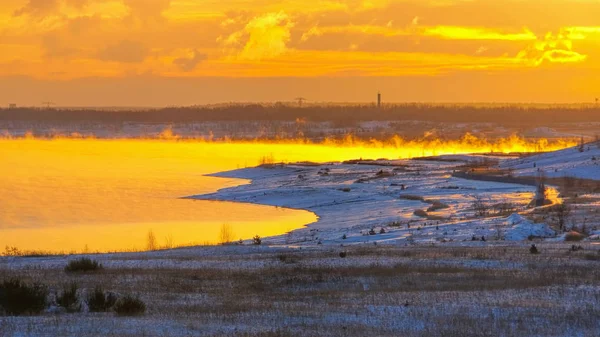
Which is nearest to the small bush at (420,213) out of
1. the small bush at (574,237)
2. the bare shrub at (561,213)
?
the bare shrub at (561,213)

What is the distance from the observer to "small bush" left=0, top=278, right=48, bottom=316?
15672 millimetres

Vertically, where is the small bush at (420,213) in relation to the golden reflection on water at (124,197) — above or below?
above

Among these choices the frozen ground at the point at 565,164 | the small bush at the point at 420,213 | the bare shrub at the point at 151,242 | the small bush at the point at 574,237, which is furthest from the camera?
the frozen ground at the point at 565,164

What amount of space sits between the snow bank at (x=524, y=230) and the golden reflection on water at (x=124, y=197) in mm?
12696

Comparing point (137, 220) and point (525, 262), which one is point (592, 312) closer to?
point (525, 262)

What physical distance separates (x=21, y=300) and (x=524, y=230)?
20.0m

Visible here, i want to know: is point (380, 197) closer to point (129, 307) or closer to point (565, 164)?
point (565, 164)

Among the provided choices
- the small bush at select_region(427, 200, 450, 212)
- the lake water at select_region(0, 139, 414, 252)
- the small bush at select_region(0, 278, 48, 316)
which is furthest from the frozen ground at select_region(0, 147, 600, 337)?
the lake water at select_region(0, 139, 414, 252)

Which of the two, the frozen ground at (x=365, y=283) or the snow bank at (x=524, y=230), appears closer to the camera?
the frozen ground at (x=365, y=283)

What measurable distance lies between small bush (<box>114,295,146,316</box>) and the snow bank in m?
17.7

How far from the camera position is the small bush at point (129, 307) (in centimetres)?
1541

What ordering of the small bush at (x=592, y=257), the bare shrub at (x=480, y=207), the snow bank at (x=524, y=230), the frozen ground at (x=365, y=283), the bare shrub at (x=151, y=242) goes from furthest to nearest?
the bare shrub at (x=480, y=207) < the bare shrub at (x=151, y=242) < the snow bank at (x=524, y=230) < the small bush at (x=592, y=257) < the frozen ground at (x=365, y=283)

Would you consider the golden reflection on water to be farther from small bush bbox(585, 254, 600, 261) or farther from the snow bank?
small bush bbox(585, 254, 600, 261)

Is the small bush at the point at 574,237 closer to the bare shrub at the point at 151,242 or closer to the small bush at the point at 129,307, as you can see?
the bare shrub at the point at 151,242
